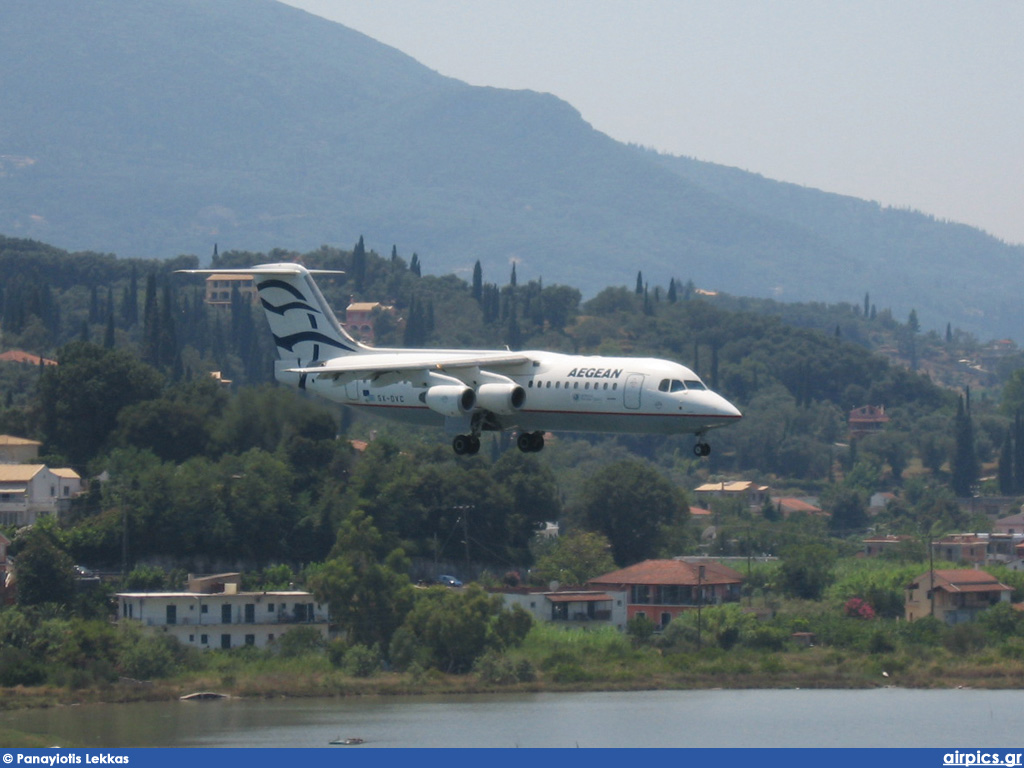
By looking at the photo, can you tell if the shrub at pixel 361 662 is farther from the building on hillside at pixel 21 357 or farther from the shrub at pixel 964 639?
the building on hillside at pixel 21 357

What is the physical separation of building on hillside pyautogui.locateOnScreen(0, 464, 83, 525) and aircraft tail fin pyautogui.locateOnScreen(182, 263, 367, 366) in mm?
45027

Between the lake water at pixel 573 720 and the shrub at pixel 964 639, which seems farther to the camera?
the shrub at pixel 964 639

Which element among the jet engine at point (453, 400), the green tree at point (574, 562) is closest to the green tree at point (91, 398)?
the green tree at point (574, 562)

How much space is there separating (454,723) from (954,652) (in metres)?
27.3

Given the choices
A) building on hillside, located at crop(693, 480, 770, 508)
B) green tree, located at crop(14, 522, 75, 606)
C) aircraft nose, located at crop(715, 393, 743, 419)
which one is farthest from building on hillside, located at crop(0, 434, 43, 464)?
aircraft nose, located at crop(715, 393, 743, 419)

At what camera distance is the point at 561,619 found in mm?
87188

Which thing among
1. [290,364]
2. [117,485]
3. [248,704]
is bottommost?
[248,704]

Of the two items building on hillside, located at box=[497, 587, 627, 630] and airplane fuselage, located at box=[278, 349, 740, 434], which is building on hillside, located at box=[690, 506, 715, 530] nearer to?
building on hillside, located at box=[497, 587, 627, 630]

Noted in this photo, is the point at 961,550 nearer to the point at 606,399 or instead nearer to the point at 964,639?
the point at 964,639

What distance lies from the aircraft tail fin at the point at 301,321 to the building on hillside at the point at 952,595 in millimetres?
47300

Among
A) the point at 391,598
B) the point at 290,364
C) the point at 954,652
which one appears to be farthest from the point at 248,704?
the point at 954,652

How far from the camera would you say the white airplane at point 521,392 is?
42406 mm

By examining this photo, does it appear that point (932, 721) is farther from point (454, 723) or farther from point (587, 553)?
point (587, 553)

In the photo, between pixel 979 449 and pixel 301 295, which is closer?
pixel 301 295
